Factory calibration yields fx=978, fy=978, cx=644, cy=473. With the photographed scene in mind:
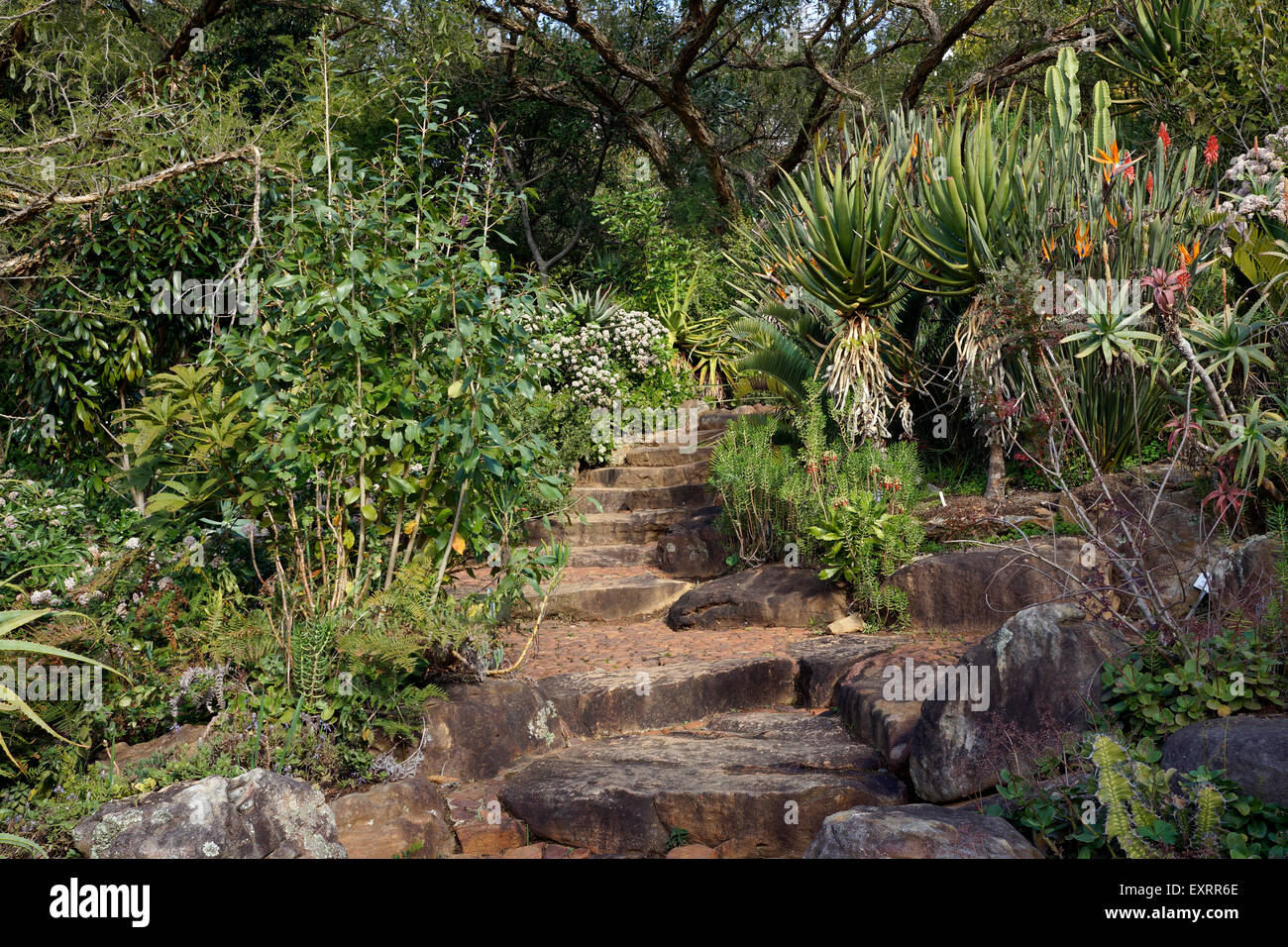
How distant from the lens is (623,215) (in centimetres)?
1247

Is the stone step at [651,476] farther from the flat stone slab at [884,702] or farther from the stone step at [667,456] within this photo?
the flat stone slab at [884,702]

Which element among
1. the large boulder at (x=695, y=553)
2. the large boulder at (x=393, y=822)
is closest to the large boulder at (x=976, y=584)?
the large boulder at (x=695, y=553)

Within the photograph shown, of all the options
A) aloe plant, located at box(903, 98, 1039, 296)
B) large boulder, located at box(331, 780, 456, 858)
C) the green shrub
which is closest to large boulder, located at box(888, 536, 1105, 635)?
the green shrub

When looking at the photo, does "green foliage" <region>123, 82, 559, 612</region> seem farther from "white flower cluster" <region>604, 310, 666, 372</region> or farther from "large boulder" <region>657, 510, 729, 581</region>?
"white flower cluster" <region>604, 310, 666, 372</region>

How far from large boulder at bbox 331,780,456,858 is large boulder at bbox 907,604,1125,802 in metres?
1.90

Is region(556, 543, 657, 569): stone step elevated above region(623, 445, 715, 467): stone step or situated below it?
below

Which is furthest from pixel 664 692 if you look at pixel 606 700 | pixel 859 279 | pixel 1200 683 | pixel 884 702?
pixel 859 279

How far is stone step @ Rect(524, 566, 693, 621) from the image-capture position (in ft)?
21.6

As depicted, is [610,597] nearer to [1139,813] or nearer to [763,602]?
[763,602]

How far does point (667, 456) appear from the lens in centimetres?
939

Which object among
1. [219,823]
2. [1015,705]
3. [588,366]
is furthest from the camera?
[588,366]

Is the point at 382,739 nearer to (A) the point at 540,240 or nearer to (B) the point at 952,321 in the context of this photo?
(B) the point at 952,321

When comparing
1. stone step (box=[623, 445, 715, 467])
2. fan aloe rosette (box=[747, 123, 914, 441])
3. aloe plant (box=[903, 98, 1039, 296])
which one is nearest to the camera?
aloe plant (box=[903, 98, 1039, 296])

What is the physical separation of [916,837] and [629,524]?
17.8ft
